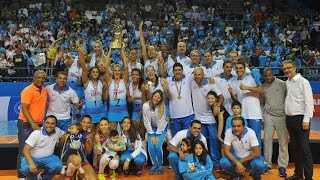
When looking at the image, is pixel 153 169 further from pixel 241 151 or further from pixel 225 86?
pixel 225 86

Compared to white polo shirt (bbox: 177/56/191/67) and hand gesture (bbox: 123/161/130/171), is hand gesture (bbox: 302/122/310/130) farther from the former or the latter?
hand gesture (bbox: 123/161/130/171)

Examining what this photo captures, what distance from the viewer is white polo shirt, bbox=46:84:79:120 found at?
261 inches

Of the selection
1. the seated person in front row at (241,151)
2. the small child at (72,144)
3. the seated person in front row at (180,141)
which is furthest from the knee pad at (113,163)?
the seated person in front row at (241,151)

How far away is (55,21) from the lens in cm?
2025

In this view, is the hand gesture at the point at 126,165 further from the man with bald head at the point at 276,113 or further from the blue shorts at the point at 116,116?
the man with bald head at the point at 276,113

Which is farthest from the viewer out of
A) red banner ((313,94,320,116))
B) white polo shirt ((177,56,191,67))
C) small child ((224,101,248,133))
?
red banner ((313,94,320,116))

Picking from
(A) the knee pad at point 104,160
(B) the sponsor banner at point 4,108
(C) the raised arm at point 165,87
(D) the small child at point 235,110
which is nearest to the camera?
(D) the small child at point 235,110

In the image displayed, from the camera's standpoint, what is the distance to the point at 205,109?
6.88m

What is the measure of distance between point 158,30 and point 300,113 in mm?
13865

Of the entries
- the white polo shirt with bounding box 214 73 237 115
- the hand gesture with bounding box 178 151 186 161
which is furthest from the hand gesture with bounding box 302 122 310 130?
the hand gesture with bounding box 178 151 186 161

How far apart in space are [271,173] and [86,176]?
2.83 meters

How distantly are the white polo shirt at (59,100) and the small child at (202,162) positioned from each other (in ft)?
6.52

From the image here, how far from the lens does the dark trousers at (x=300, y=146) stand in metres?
6.18

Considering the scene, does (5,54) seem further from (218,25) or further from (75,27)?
(218,25)
